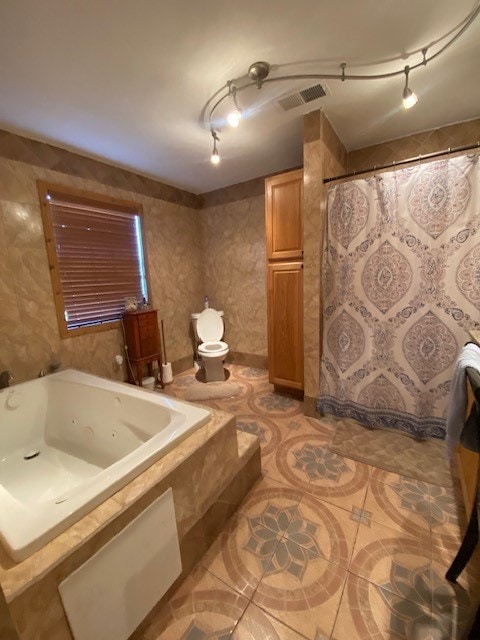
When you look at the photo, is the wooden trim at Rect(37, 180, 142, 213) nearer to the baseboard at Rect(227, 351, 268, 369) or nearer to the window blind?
the window blind

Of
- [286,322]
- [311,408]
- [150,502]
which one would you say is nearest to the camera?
[150,502]

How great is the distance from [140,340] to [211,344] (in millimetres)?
844

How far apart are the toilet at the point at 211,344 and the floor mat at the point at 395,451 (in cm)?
145

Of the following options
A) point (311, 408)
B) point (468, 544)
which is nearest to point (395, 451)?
point (311, 408)

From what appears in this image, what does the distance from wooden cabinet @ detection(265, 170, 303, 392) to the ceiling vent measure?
1.43ft

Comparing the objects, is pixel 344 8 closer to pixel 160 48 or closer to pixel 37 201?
pixel 160 48

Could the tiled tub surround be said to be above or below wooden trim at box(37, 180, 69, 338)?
below

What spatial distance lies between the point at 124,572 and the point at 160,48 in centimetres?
218

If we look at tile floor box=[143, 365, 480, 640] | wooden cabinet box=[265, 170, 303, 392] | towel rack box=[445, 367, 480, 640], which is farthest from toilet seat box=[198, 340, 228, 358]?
towel rack box=[445, 367, 480, 640]

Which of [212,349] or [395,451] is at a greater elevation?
[212,349]

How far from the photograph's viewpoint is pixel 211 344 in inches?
123

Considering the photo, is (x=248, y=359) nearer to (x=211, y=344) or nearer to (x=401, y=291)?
(x=211, y=344)

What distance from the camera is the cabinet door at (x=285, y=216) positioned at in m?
2.10

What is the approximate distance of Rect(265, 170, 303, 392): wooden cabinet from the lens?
2133 millimetres
